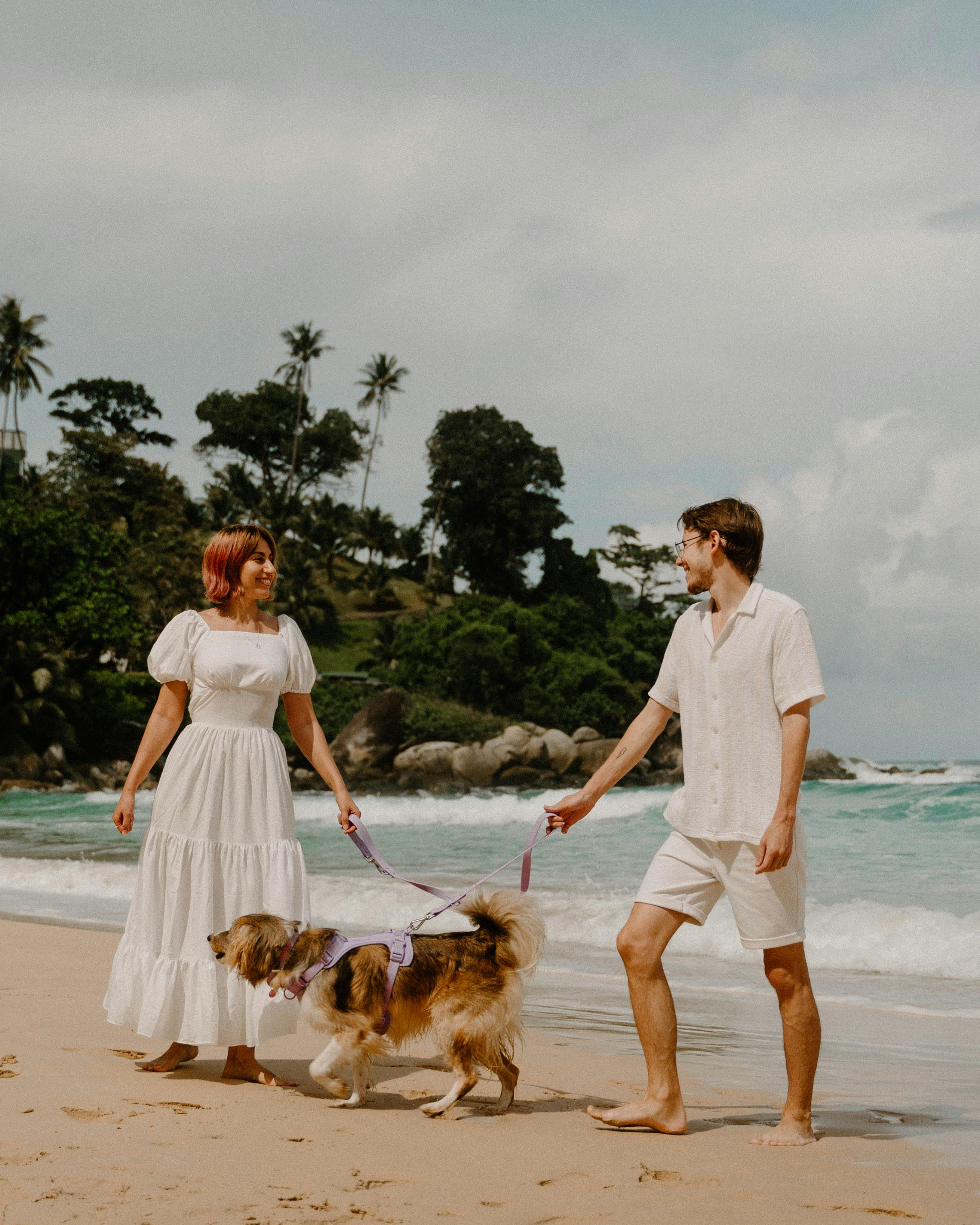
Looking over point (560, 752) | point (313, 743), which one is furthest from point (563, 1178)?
point (560, 752)

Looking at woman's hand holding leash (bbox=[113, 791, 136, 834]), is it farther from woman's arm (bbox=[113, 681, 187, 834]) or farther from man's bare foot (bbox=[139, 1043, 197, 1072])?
man's bare foot (bbox=[139, 1043, 197, 1072])

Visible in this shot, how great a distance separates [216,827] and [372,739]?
44092mm

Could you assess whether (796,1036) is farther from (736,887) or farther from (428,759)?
(428,759)

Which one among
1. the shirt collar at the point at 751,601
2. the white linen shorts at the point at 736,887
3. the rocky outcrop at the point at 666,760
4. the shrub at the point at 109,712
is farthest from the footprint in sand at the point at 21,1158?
the rocky outcrop at the point at 666,760

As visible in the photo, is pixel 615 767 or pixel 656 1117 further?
pixel 615 767

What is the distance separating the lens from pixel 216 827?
14.7ft

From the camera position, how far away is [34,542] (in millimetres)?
40969

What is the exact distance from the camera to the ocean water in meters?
5.89

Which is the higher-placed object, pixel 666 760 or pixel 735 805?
pixel 735 805

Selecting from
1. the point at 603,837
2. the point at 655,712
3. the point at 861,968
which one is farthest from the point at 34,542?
the point at 655,712

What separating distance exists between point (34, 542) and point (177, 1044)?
3951 centimetres

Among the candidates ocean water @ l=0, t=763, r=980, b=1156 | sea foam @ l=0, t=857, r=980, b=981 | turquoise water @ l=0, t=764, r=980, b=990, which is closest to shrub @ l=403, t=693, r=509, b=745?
turquoise water @ l=0, t=764, r=980, b=990

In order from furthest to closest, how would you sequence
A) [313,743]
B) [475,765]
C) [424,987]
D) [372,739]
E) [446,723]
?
[446,723] → [372,739] → [475,765] → [313,743] → [424,987]

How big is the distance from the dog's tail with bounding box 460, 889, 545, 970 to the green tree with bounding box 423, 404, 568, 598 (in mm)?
60870
